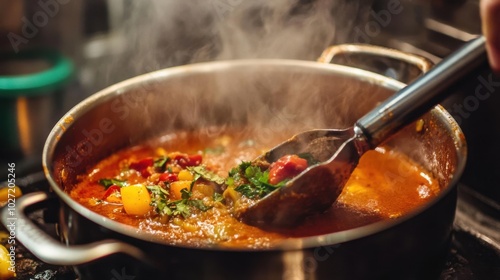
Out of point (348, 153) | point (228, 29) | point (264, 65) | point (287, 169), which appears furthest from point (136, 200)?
point (228, 29)

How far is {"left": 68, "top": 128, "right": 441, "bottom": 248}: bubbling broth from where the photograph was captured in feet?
6.53

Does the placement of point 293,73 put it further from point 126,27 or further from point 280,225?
point 126,27

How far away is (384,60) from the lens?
276cm

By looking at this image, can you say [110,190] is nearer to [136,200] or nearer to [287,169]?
[136,200]

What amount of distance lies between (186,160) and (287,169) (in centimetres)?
63

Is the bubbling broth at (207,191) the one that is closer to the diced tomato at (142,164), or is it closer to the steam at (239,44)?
the diced tomato at (142,164)

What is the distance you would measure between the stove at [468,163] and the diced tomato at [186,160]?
600 millimetres

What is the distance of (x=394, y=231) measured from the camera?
149cm

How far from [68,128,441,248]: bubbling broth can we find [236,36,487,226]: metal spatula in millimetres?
66

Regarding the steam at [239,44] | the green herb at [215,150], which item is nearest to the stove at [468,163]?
the steam at [239,44]

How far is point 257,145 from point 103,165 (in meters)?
0.77

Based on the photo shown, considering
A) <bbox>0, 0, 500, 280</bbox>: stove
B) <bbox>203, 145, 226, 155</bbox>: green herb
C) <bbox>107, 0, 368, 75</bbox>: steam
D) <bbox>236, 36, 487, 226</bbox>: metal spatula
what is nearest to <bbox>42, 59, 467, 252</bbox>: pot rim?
<bbox>236, 36, 487, 226</bbox>: metal spatula

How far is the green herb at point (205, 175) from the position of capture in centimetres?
225

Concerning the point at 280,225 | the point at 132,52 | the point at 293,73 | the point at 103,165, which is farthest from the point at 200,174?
the point at 132,52
